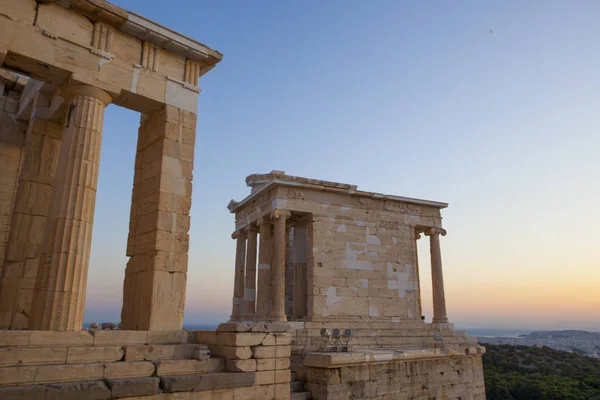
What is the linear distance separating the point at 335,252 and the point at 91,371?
13.4 m

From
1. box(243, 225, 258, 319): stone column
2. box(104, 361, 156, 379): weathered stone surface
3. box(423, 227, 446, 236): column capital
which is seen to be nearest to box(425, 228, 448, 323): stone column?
box(423, 227, 446, 236): column capital

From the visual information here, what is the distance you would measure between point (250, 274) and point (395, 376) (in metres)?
9.77

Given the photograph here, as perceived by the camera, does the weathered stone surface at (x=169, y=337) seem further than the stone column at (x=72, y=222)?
Yes

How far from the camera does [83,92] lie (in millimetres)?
8891

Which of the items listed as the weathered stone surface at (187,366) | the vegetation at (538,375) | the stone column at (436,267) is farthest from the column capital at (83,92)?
the vegetation at (538,375)

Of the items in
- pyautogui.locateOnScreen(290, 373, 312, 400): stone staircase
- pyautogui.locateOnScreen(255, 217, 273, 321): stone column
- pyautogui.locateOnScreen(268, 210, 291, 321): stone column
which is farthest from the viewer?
pyautogui.locateOnScreen(255, 217, 273, 321): stone column

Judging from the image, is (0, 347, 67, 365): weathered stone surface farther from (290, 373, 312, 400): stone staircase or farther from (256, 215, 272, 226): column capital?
(256, 215, 272, 226): column capital

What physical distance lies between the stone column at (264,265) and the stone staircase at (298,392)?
7856mm

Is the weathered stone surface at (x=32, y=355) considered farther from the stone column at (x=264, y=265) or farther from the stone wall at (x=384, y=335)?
the stone column at (x=264, y=265)

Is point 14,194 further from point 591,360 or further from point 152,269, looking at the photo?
point 591,360

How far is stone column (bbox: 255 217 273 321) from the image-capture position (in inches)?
788

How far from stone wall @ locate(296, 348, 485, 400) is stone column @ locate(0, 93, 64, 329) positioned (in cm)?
715

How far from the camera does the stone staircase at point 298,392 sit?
37.0 feet

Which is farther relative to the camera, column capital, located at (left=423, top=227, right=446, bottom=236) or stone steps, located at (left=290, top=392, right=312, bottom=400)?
column capital, located at (left=423, top=227, right=446, bottom=236)
